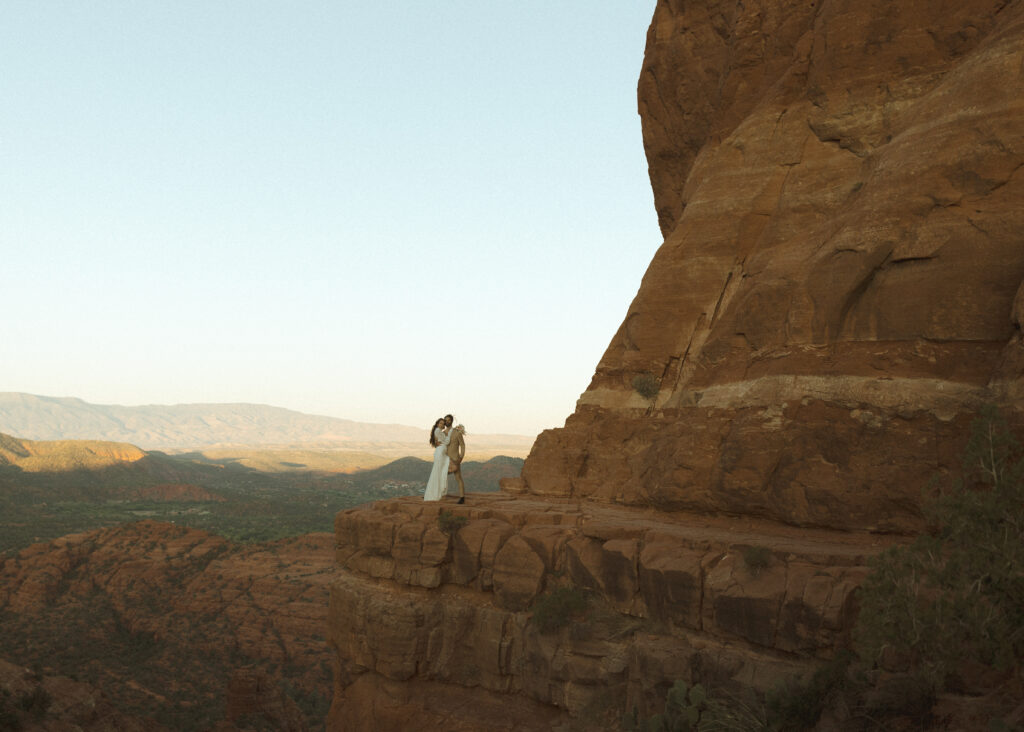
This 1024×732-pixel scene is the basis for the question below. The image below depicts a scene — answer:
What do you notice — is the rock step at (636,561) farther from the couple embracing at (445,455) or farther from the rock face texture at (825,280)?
the rock face texture at (825,280)

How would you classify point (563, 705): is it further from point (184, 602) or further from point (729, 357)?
point (184, 602)

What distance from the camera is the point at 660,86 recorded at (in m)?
20.9

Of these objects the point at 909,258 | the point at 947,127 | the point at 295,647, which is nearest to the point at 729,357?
the point at 909,258

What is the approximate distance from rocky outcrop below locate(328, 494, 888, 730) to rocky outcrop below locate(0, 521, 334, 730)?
34.3ft

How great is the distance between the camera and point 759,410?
12.1m

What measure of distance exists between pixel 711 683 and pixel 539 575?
13.0 feet

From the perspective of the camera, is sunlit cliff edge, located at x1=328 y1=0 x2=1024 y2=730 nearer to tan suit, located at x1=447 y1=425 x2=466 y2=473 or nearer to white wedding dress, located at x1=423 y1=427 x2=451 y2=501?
white wedding dress, located at x1=423 y1=427 x2=451 y2=501

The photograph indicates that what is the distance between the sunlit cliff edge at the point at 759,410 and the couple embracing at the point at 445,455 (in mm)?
1005

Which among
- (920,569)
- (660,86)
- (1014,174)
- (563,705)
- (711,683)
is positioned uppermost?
(660,86)

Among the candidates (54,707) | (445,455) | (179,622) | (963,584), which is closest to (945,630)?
(963,584)

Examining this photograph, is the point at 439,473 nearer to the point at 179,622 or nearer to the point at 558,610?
the point at 558,610

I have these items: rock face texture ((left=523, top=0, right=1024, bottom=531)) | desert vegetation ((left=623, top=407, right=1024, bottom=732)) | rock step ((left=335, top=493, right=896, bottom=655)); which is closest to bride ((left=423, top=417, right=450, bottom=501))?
rock step ((left=335, top=493, right=896, bottom=655))

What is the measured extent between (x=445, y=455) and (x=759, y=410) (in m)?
7.75

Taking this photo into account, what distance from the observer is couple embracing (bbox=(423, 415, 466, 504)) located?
16703mm
